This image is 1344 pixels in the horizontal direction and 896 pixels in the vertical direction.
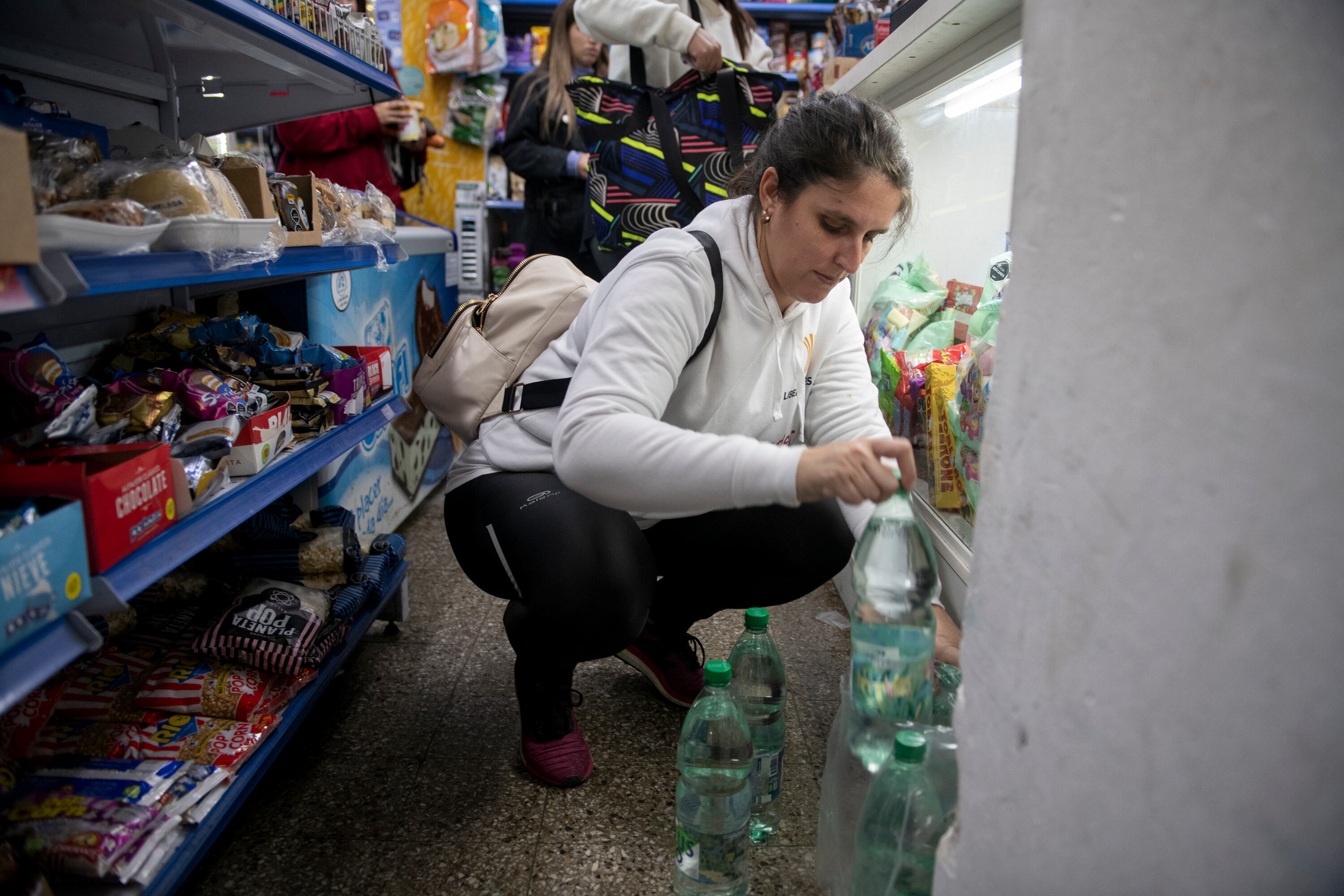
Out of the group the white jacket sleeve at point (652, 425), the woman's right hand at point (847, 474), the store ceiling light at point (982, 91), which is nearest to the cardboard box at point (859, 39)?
the store ceiling light at point (982, 91)

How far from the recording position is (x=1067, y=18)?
84 centimetres

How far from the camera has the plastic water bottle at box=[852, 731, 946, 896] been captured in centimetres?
124

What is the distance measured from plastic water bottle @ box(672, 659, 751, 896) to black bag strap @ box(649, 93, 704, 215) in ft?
5.25

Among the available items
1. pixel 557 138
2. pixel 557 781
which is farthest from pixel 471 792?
pixel 557 138

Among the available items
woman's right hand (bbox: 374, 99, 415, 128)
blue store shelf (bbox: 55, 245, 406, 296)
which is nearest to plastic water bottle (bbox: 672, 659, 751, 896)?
blue store shelf (bbox: 55, 245, 406, 296)

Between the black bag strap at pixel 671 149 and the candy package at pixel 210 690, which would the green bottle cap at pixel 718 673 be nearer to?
the candy package at pixel 210 690

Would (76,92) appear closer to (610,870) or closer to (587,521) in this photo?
(587,521)

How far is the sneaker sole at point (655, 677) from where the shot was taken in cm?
217

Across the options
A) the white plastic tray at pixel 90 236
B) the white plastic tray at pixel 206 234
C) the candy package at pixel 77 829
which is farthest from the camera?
the white plastic tray at pixel 206 234

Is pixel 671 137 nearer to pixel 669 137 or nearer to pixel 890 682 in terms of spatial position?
pixel 669 137

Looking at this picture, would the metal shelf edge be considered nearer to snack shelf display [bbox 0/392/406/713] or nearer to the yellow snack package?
snack shelf display [bbox 0/392/406/713]

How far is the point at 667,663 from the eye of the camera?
85.3 inches

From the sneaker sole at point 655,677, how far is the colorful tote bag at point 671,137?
1.33m

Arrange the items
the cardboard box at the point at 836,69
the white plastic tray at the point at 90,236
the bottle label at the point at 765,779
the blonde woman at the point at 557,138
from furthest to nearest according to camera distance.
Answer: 1. the blonde woman at the point at 557,138
2. the cardboard box at the point at 836,69
3. the bottle label at the point at 765,779
4. the white plastic tray at the point at 90,236
